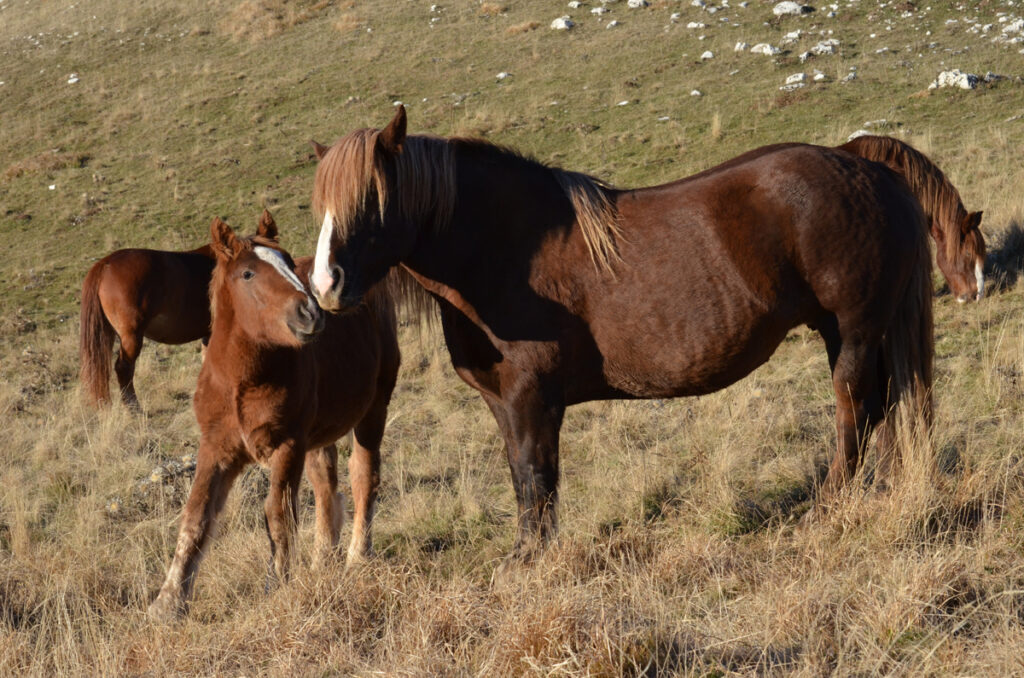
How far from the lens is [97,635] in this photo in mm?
3725

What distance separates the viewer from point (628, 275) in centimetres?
419

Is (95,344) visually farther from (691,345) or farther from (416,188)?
(691,345)

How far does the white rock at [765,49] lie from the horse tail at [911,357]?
624 inches

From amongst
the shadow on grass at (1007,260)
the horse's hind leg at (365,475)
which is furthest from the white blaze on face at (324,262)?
the shadow on grass at (1007,260)

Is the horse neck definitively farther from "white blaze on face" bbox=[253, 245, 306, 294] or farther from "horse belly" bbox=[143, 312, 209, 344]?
"horse belly" bbox=[143, 312, 209, 344]

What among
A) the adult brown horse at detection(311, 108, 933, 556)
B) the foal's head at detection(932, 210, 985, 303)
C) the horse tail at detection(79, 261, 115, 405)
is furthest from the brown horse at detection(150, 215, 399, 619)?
the foal's head at detection(932, 210, 985, 303)

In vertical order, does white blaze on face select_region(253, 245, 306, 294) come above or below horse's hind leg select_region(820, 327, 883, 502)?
above

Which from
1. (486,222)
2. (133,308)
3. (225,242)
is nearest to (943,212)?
(486,222)

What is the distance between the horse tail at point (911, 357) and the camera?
450cm

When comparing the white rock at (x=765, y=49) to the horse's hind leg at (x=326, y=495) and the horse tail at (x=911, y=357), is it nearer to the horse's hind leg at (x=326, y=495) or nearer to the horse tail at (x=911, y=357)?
the horse tail at (x=911, y=357)

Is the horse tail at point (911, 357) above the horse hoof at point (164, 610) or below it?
above

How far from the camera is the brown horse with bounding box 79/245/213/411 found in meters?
9.62

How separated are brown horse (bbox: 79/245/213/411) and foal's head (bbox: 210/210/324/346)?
5.40 m

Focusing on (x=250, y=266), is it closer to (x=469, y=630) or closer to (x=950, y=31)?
(x=469, y=630)
